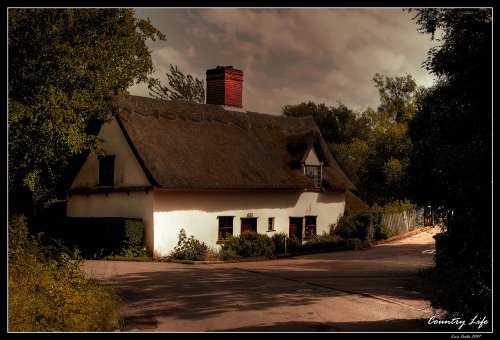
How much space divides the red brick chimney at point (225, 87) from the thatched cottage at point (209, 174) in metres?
0.06

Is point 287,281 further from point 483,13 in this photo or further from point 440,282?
point 483,13

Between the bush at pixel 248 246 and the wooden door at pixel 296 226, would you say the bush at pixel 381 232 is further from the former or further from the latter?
the bush at pixel 248 246

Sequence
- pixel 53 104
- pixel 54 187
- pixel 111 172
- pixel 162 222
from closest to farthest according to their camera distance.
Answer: pixel 53 104 < pixel 162 222 < pixel 111 172 < pixel 54 187

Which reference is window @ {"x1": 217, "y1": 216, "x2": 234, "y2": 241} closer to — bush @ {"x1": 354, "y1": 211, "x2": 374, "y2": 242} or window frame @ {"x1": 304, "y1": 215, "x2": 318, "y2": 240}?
window frame @ {"x1": 304, "y1": 215, "x2": 318, "y2": 240}

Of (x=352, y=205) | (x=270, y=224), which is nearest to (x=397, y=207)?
(x=352, y=205)

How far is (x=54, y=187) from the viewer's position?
30.5 metres

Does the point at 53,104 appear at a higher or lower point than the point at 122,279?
higher

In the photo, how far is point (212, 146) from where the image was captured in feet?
97.2

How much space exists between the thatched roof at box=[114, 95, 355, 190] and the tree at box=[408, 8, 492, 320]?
586 inches

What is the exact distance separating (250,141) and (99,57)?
15.6 m

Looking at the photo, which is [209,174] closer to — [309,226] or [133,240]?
[133,240]

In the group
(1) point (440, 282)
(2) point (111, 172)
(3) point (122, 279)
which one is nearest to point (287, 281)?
(3) point (122, 279)

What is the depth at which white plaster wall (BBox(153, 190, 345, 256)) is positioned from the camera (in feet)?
84.3

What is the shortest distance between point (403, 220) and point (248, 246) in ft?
54.2
